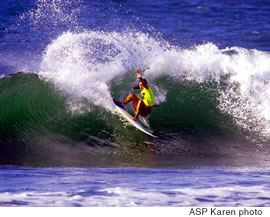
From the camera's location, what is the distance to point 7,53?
18.4 meters

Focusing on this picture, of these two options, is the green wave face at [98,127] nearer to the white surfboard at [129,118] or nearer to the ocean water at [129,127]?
the ocean water at [129,127]

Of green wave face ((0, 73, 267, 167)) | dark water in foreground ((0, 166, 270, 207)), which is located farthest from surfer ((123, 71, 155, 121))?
dark water in foreground ((0, 166, 270, 207))

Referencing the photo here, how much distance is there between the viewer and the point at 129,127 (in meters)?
11.7

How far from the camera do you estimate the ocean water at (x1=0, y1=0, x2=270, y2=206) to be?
26.2 feet

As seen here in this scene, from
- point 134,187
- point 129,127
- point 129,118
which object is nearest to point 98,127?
point 129,127

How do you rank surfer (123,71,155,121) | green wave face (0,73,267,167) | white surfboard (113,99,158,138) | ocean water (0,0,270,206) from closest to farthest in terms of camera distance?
1. ocean water (0,0,270,206)
2. green wave face (0,73,267,167)
3. surfer (123,71,155,121)
4. white surfboard (113,99,158,138)

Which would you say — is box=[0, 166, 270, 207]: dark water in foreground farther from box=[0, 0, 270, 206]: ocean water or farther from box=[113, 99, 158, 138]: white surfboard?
box=[113, 99, 158, 138]: white surfboard

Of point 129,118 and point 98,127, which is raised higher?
point 129,118

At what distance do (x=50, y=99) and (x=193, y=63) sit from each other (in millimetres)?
3685

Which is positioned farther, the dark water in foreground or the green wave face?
the green wave face

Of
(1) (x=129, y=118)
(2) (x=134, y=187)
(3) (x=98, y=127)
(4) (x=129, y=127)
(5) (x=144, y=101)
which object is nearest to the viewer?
(2) (x=134, y=187)

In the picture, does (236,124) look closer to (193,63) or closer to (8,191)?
(193,63)

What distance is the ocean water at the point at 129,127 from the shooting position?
314 inches

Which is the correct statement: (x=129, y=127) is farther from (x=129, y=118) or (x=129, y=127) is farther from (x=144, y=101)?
(x=144, y=101)
